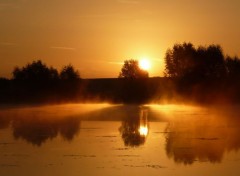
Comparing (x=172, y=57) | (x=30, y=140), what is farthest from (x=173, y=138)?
(x=172, y=57)

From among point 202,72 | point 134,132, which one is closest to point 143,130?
point 134,132

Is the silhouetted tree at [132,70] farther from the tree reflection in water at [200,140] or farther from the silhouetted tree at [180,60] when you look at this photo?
the tree reflection in water at [200,140]

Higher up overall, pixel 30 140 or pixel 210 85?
pixel 210 85

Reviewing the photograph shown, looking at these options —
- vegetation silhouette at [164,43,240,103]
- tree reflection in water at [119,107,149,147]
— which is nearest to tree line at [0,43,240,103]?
vegetation silhouette at [164,43,240,103]

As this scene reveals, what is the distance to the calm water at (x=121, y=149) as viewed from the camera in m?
12.4

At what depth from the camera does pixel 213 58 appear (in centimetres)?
7281

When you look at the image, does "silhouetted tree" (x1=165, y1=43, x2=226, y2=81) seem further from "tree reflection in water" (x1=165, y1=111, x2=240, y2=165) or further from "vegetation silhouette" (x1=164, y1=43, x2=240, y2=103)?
"tree reflection in water" (x1=165, y1=111, x2=240, y2=165)

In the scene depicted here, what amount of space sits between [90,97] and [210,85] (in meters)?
15.4

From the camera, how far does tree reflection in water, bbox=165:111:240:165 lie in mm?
14277

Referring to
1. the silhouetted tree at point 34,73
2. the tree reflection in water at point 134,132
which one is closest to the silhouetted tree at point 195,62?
the silhouetted tree at point 34,73

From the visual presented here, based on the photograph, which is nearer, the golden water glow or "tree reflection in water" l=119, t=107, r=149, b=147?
"tree reflection in water" l=119, t=107, r=149, b=147

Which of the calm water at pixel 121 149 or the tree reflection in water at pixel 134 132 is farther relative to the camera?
the tree reflection in water at pixel 134 132

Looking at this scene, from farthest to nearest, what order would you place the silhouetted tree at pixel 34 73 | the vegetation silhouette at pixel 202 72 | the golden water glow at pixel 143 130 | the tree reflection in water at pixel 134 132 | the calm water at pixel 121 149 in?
the silhouetted tree at pixel 34 73
the vegetation silhouette at pixel 202 72
the golden water glow at pixel 143 130
the tree reflection in water at pixel 134 132
the calm water at pixel 121 149

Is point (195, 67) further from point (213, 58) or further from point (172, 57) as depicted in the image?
point (172, 57)
